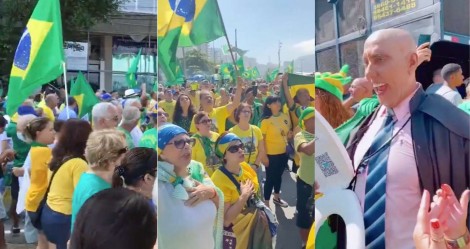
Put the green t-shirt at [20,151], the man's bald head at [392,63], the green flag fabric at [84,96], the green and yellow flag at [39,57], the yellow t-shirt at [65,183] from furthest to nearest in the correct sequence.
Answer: the green flag fabric at [84,96] → the green t-shirt at [20,151] → the green and yellow flag at [39,57] → the yellow t-shirt at [65,183] → the man's bald head at [392,63]

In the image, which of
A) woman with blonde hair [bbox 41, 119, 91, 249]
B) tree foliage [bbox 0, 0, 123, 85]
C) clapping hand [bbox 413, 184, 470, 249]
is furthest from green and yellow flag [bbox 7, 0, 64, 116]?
tree foliage [bbox 0, 0, 123, 85]

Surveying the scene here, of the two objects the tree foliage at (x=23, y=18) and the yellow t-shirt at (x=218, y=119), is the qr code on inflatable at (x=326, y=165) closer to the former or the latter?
the yellow t-shirt at (x=218, y=119)

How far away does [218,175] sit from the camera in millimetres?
1384

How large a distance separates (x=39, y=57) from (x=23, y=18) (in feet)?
38.9

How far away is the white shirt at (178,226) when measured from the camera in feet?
4.50

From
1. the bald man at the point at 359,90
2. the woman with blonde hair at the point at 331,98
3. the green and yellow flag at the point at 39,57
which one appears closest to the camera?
the woman with blonde hair at the point at 331,98

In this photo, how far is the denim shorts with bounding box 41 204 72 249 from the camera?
3236 mm

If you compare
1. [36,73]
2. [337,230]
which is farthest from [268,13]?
[36,73]

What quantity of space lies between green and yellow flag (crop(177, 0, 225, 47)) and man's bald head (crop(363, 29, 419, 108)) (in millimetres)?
419

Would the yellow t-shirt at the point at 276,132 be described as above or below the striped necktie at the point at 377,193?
above

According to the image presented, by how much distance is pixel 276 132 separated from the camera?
4.49ft

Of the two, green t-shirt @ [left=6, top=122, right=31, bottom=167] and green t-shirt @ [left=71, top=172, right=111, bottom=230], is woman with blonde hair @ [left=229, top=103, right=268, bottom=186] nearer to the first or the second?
green t-shirt @ [left=71, top=172, right=111, bottom=230]

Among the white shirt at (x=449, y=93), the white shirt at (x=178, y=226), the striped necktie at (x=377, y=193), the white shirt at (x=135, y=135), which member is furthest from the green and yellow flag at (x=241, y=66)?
the white shirt at (x=135, y=135)

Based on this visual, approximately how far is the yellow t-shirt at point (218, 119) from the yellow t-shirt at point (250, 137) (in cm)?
3
